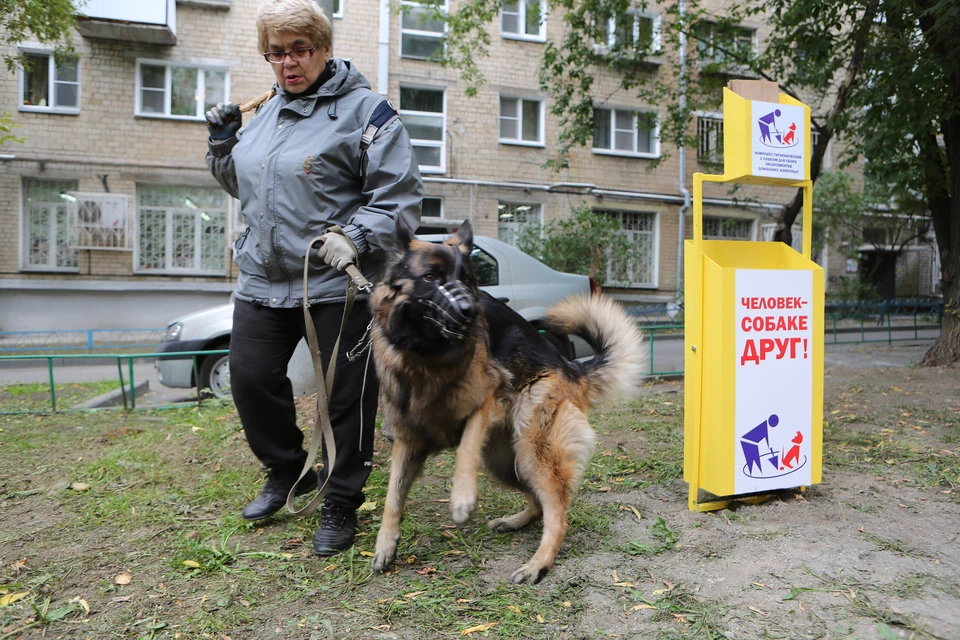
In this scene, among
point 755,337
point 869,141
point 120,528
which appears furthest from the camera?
point 869,141

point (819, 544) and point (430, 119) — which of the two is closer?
point (819, 544)

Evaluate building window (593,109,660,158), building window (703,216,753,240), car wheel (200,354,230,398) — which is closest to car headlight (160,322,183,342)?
car wheel (200,354,230,398)

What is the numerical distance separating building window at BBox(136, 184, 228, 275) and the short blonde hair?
1368 cm

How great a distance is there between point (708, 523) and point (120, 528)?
2.67 metres

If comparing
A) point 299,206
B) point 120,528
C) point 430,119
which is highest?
point 430,119

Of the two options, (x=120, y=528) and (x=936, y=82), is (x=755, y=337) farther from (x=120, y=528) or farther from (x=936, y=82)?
(x=936, y=82)

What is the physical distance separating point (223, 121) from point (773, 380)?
9.41ft

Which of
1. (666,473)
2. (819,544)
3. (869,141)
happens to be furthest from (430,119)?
(819,544)

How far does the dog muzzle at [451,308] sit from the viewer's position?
225 centimetres

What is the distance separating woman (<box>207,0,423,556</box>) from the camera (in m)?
2.65

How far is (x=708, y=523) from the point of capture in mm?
2975

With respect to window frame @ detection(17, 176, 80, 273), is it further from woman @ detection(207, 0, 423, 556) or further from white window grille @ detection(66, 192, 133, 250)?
woman @ detection(207, 0, 423, 556)

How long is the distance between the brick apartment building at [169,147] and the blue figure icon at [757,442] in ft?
36.2

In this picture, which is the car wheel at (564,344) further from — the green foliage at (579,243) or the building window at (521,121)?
the building window at (521,121)
